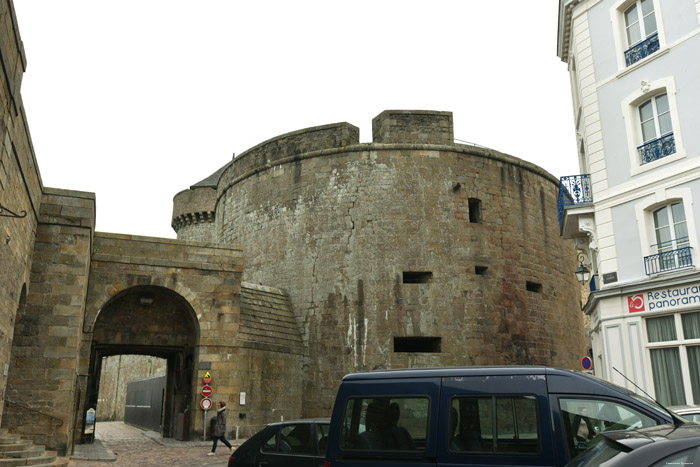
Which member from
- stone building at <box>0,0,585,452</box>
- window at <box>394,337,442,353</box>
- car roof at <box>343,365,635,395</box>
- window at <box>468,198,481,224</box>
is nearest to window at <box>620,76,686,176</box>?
stone building at <box>0,0,585,452</box>

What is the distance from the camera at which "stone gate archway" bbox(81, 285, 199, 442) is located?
14617mm

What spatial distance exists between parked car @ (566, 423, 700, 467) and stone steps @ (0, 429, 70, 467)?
9002 millimetres

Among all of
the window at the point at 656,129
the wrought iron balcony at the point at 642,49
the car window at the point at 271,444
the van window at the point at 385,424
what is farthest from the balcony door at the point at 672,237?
the car window at the point at 271,444

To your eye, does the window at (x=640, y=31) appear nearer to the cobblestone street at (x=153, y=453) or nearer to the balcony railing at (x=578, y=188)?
the balcony railing at (x=578, y=188)

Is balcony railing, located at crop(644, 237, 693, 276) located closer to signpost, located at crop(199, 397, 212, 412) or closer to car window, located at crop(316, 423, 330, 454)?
car window, located at crop(316, 423, 330, 454)

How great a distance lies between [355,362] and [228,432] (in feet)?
13.3

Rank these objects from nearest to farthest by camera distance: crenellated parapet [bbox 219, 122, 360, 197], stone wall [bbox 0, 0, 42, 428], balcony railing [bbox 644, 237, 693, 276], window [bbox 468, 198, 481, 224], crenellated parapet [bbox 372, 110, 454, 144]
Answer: stone wall [bbox 0, 0, 42, 428]
balcony railing [bbox 644, 237, 693, 276]
window [bbox 468, 198, 481, 224]
crenellated parapet [bbox 372, 110, 454, 144]
crenellated parapet [bbox 219, 122, 360, 197]

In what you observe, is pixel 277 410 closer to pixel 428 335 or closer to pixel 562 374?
pixel 428 335

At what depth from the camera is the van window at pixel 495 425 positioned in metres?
4.32

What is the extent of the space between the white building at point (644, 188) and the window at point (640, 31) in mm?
20

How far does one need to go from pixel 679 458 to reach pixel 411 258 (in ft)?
47.9

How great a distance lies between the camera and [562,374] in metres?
4.44

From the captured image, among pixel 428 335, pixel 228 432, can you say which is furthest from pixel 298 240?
pixel 228 432

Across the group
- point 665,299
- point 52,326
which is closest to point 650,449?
point 665,299
